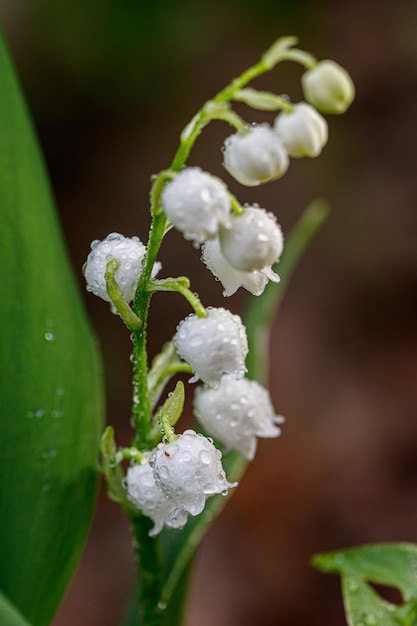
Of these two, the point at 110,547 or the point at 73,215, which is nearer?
the point at 110,547

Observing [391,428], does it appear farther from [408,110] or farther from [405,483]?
[408,110]

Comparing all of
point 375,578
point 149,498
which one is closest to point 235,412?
point 149,498

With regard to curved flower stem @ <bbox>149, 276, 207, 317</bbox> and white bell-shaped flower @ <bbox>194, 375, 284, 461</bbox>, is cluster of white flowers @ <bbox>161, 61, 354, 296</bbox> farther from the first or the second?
white bell-shaped flower @ <bbox>194, 375, 284, 461</bbox>

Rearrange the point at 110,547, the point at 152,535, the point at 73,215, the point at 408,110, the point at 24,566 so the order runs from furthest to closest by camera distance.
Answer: the point at 408,110, the point at 73,215, the point at 110,547, the point at 24,566, the point at 152,535

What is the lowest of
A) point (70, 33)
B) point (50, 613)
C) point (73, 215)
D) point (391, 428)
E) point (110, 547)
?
point (110, 547)

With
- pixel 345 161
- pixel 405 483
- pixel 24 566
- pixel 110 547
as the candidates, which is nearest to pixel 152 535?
pixel 24 566

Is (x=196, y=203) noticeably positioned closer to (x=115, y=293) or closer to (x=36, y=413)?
(x=115, y=293)
